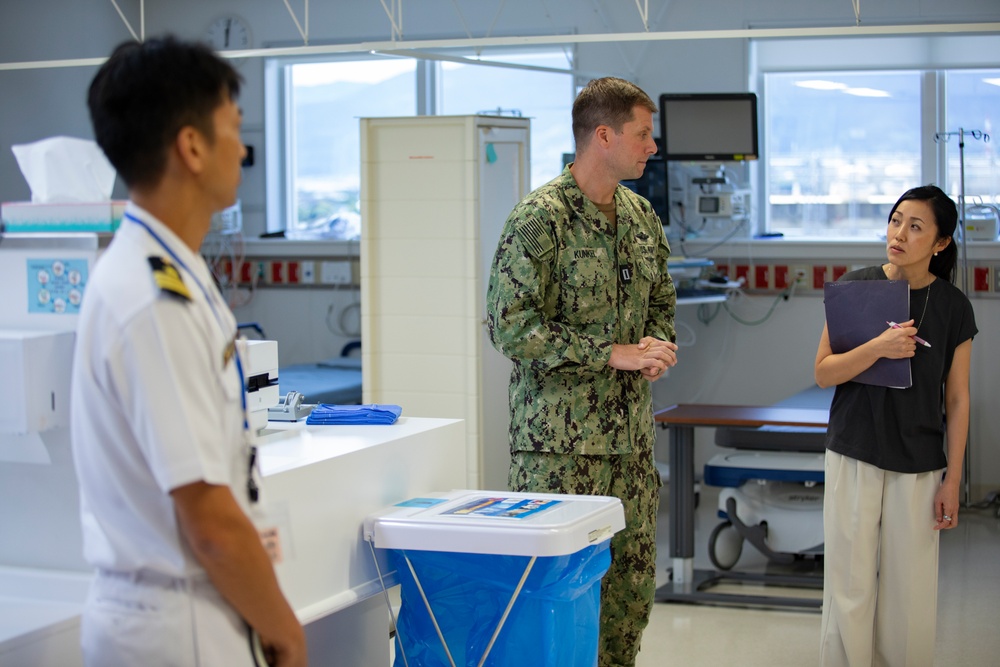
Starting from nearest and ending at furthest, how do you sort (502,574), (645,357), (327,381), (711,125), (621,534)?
1. (502,574)
2. (645,357)
3. (621,534)
4. (711,125)
5. (327,381)

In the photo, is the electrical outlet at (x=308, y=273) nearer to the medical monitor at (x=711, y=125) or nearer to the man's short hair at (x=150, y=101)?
Answer: the medical monitor at (x=711, y=125)

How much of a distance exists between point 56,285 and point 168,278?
976 millimetres

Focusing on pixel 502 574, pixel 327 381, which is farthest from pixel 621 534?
pixel 327 381

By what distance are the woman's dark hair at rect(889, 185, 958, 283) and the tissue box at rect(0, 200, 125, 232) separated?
6.43 ft

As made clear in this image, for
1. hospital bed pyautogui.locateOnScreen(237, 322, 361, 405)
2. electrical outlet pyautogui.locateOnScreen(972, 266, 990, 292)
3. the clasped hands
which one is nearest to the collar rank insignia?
the clasped hands

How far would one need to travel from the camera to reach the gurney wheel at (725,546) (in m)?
4.77

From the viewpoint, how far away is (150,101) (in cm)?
138

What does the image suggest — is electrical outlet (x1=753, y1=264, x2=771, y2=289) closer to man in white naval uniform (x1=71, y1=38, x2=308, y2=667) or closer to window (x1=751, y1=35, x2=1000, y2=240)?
window (x1=751, y1=35, x2=1000, y2=240)

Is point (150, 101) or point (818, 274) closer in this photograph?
point (150, 101)

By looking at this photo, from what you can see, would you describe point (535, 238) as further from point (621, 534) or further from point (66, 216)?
point (66, 216)

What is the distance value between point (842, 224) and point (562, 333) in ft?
14.6

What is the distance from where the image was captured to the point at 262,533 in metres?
1.54

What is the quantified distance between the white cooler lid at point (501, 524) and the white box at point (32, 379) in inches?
28.4

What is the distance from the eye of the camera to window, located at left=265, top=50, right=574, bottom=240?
7.11 m
